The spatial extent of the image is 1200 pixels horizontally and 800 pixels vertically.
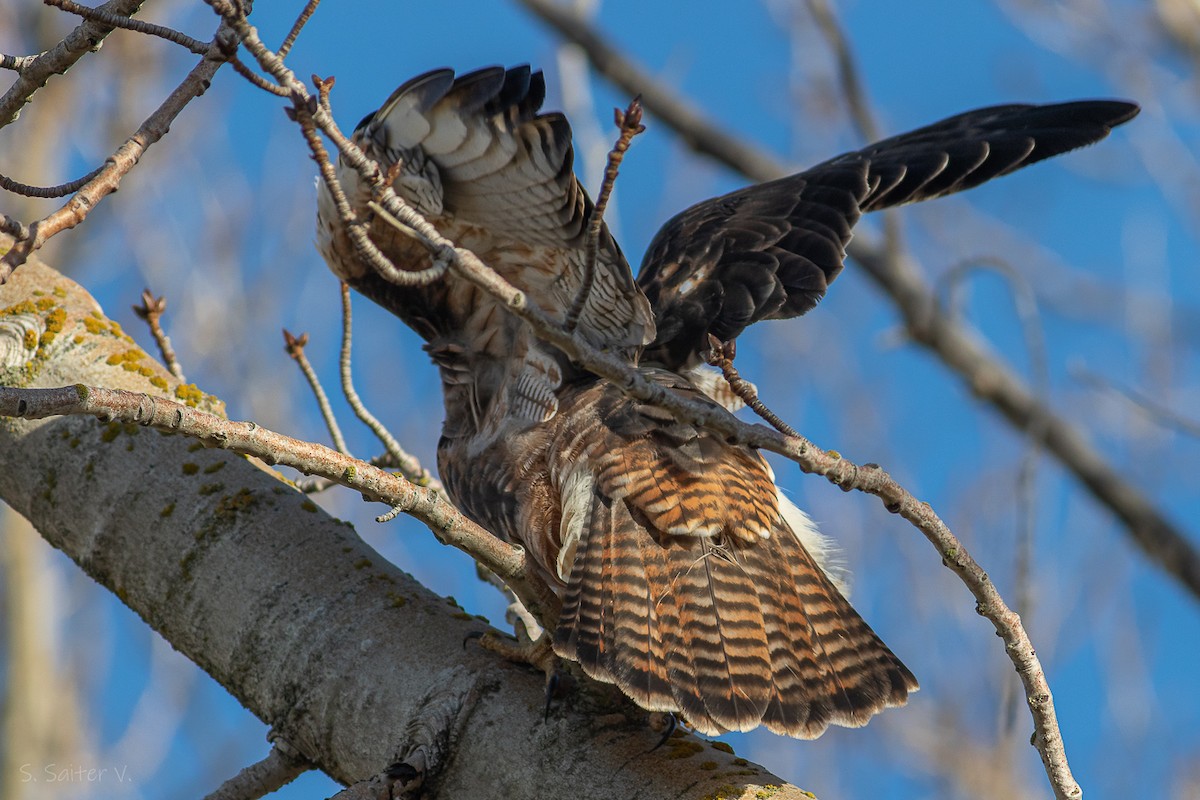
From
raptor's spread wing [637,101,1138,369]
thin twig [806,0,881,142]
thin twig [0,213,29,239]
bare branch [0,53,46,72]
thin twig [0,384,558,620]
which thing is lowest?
thin twig [0,384,558,620]

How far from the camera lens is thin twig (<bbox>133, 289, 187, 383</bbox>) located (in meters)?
3.34

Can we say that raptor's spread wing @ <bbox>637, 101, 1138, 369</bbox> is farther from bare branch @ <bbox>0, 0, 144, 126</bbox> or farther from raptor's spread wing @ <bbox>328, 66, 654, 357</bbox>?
bare branch @ <bbox>0, 0, 144, 126</bbox>

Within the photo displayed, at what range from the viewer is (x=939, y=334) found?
7.61 metres

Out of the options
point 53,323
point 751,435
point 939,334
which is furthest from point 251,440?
point 939,334

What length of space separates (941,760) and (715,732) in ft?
22.1

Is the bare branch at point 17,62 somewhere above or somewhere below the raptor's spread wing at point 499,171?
below

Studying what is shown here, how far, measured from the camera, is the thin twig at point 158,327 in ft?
11.0

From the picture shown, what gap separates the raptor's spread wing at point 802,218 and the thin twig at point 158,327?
1.32 m

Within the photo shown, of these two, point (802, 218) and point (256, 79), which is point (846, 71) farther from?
point (256, 79)

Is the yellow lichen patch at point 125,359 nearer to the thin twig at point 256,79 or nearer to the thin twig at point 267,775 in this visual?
the thin twig at point 267,775

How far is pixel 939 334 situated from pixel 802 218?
409 centimetres

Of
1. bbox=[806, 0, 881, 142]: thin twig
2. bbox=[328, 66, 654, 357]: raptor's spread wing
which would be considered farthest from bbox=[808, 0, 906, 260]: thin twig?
bbox=[328, 66, 654, 357]: raptor's spread wing

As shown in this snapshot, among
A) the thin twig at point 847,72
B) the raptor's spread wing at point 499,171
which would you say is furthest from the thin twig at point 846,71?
the raptor's spread wing at point 499,171

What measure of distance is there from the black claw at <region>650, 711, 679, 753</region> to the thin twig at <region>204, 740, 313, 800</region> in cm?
77
